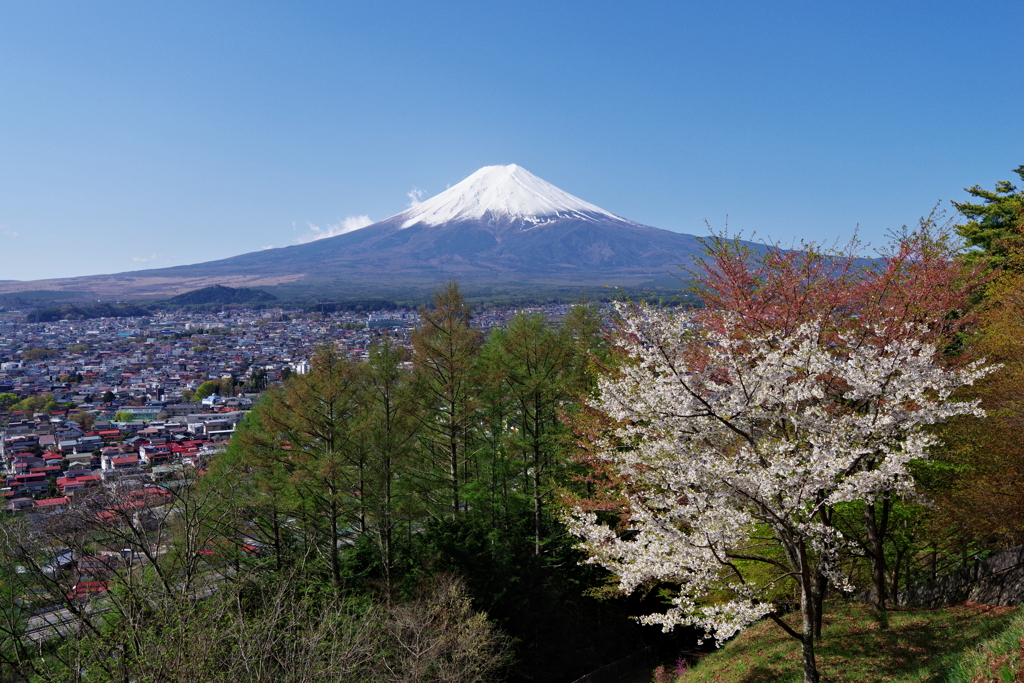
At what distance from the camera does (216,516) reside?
51.9 feet

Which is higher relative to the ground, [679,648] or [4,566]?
[4,566]

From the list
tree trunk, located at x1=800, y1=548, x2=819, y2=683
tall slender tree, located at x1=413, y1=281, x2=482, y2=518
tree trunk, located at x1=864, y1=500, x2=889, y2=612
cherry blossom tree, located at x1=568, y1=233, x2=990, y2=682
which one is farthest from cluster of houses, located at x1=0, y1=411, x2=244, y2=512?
tree trunk, located at x1=800, y1=548, x2=819, y2=683

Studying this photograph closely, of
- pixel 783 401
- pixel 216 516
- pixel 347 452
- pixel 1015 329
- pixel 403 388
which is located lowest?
pixel 216 516

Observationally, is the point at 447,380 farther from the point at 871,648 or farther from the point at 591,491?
the point at 871,648

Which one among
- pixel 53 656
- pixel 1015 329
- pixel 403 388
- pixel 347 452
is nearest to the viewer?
pixel 1015 329

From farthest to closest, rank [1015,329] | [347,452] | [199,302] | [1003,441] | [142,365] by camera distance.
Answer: [199,302] < [142,365] < [347,452] < [1015,329] < [1003,441]

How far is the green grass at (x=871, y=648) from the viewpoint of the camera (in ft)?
24.3

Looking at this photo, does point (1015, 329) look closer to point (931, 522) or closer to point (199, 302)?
point (931, 522)

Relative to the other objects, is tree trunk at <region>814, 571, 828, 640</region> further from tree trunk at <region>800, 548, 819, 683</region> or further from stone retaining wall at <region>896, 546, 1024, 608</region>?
stone retaining wall at <region>896, 546, 1024, 608</region>

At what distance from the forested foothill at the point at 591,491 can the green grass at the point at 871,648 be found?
0.51 feet

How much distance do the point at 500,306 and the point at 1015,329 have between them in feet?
364

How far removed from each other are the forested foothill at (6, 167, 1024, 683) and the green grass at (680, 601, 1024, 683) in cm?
16

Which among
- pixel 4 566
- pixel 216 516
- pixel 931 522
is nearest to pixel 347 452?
pixel 216 516

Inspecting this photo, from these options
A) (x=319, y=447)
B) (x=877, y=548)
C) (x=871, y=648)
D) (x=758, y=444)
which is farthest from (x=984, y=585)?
(x=319, y=447)
